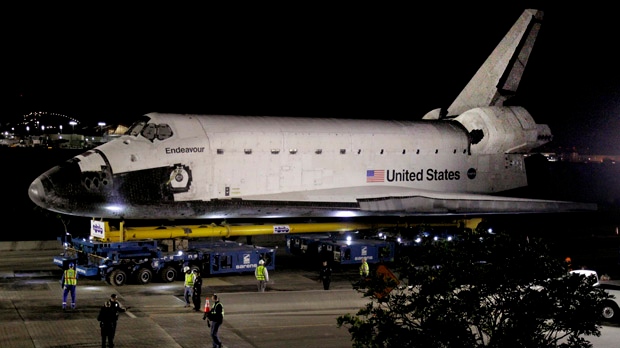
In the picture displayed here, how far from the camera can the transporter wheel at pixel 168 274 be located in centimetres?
1873

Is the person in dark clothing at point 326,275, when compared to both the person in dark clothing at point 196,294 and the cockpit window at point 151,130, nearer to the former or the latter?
the person in dark clothing at point 196,294

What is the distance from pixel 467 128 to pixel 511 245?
15862 mm

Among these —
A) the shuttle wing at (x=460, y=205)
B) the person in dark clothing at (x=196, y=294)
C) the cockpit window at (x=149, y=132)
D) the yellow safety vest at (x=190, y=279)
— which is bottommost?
the person in dark clothing at (x=196, y=294)

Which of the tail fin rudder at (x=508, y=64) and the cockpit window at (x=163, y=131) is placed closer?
the cockpit window at (x=163, y=131)

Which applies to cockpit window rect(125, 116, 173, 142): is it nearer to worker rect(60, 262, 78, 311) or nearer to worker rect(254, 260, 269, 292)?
worker rect(254, 260, 269, 292)

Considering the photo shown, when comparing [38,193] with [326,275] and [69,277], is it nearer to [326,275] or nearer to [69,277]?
[69,277]

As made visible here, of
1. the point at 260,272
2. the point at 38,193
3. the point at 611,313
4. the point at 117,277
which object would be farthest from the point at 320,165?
the point at 611,313

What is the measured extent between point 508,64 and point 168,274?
13.1 m

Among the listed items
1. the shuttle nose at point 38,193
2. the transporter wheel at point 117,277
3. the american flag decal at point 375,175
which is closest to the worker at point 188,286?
the transporter wheel at point 117,277

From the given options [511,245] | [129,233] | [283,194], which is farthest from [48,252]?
[511,245]

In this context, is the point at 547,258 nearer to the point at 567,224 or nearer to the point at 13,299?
the point at 13,299

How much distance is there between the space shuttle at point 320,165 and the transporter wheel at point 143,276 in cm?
138

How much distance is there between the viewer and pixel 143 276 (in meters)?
18.4

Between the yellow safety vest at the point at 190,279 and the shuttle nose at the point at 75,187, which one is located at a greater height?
the shuttle nose at the point at 75,187
